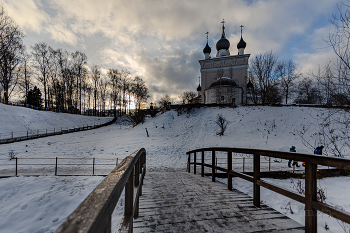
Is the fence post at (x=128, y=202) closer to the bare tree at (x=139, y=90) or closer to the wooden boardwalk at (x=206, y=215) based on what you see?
the wooden boardwalk at (x=206, y=215)

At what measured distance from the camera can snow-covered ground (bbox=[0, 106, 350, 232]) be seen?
468 inches

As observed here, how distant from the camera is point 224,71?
40.2 metres

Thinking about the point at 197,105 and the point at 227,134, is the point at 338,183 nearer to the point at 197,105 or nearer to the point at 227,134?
the point at 227,134

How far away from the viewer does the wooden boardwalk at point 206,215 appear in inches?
84.0

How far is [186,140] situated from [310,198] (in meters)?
16.5

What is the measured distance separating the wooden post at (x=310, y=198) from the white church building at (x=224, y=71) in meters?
30.9

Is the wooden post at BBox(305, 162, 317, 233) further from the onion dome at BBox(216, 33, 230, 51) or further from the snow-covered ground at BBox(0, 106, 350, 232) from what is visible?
the onion dome at BBox(216, 33, 230, 51)

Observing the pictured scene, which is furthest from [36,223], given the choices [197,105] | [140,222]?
[197,105]

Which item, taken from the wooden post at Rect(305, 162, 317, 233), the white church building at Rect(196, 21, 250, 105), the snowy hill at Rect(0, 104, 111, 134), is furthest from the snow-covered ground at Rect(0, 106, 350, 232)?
the white church building at Rect(196, 21, 250, 105)

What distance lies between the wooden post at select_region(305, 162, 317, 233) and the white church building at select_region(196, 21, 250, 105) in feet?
102

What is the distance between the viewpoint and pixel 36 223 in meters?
4.76

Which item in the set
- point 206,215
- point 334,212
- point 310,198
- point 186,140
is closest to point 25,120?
point 186,140

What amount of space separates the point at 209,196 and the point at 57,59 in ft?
145

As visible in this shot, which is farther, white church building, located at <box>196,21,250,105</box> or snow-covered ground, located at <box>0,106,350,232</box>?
white church building, located at <box>196,21,250,105</box>
